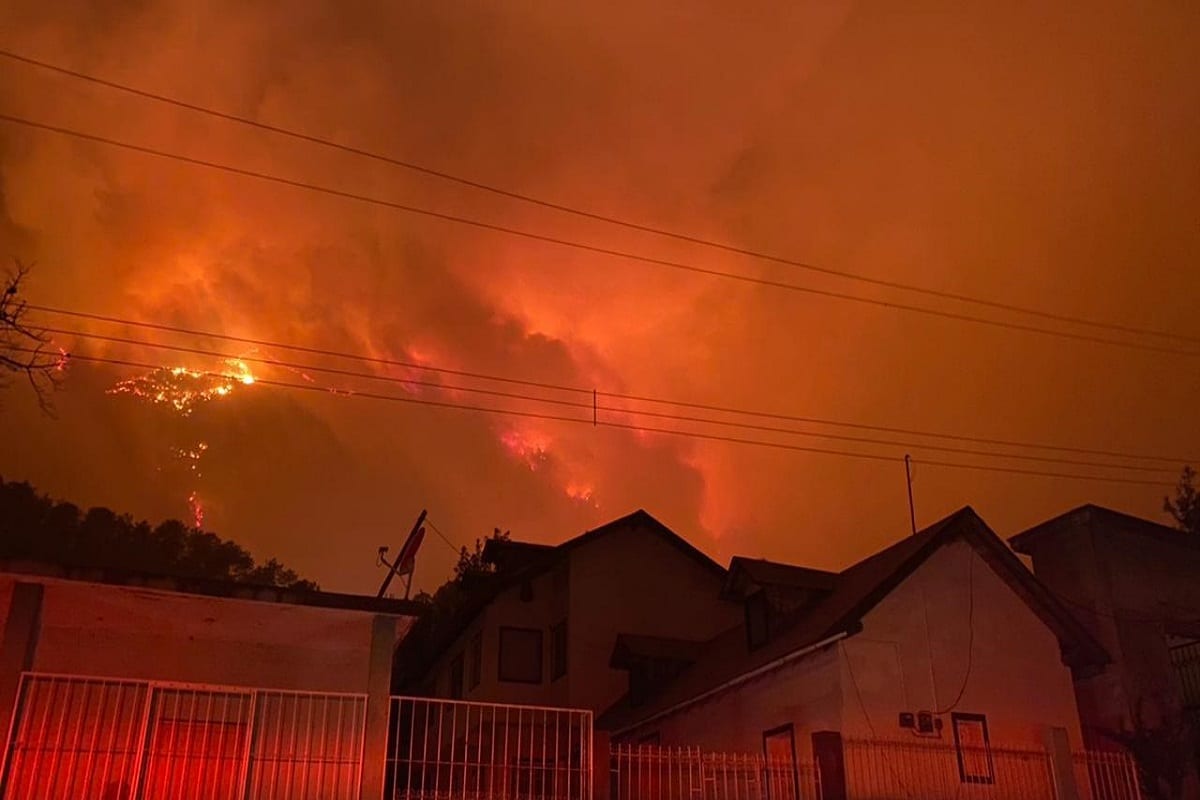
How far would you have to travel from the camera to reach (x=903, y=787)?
706 inches

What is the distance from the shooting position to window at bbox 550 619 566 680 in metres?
Answer: 31.0

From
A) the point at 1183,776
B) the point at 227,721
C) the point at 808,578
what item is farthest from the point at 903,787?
the point at 227,721

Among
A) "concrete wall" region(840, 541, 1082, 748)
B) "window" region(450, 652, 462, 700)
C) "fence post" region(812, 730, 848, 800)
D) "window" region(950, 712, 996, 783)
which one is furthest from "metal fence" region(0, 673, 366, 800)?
"window" region(450, 652, 462, 700)

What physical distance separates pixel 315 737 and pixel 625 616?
18.6 m

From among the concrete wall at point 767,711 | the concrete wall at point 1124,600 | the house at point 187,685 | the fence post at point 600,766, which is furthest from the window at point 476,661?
the concrete wall at point 1124,600

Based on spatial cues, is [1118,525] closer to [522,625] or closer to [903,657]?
[903,657]

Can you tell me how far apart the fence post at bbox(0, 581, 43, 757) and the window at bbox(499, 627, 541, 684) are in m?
19.3

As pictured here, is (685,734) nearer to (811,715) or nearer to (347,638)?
(811,715)

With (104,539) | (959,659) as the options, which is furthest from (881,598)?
(104,539)

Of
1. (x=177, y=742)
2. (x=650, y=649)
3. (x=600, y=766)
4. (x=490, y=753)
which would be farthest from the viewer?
(x=650, y=649)

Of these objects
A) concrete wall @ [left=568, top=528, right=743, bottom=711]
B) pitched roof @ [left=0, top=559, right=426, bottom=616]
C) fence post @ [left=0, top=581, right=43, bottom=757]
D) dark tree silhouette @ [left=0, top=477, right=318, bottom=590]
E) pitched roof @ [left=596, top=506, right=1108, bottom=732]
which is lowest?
fence post @ [left=0, top=581, right=43, bottom=757]

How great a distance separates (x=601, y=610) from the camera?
31.7 metres

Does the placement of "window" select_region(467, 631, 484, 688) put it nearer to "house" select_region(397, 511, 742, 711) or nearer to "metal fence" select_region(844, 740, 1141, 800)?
"house" select_region(397, 511, 742, 711)

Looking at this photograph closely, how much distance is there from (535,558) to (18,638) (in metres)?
21.7
